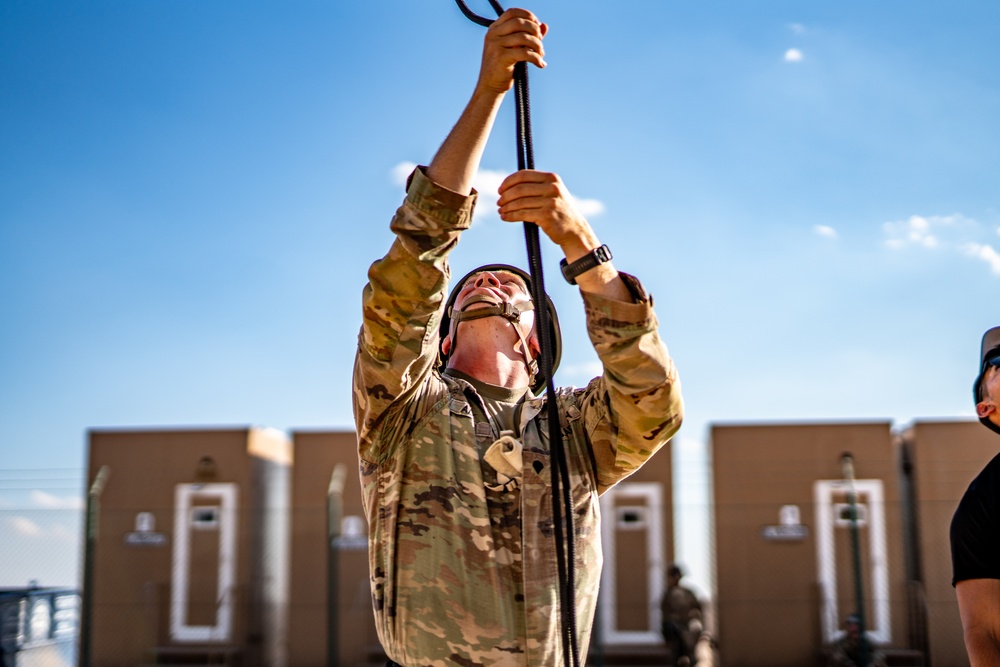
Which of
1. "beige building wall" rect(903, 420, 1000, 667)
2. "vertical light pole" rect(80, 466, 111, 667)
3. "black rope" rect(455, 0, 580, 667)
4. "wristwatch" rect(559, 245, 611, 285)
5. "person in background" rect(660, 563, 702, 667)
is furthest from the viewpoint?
"beige building wall" rect(903, 420, 1000, 667)

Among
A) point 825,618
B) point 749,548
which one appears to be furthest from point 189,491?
point 825,618

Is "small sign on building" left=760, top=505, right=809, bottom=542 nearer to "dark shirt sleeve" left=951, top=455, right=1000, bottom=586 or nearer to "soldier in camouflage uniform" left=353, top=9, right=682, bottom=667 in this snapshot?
"dark shirt sleeve" left=951, top=455, right=1000, bottom=586

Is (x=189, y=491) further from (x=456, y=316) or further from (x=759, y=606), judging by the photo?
(x=456, y=316)

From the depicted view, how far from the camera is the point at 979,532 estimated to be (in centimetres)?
313

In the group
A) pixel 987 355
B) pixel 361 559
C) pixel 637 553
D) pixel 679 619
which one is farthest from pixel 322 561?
pixel 987 355

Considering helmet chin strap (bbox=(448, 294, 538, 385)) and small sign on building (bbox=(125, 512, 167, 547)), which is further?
small sign on building (bbox=(125, 512, 167, 547))

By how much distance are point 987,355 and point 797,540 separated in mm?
9572

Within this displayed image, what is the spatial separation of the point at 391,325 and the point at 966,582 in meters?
2.10

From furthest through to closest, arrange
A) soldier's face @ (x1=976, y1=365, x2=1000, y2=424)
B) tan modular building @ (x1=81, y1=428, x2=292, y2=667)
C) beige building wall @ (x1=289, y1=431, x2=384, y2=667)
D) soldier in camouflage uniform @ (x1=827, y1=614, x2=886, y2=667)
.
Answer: tan modular building @ (x1=81, y1=428, x2=292, y2=667) → beige building wall @ (x1=289, y1=431, x2=384, y2=667) → soldier in camouflage uniform @ (x1=827, y1=614, x2=886, y2=667) → soldier's face @ (x1=976, y1=365, x2=1000, y2=424)

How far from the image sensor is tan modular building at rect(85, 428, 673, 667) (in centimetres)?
1253

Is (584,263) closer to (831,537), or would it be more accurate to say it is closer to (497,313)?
(497,313)

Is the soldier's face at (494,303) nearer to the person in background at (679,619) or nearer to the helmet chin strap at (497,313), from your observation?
the helmet chin strap at (497,313)

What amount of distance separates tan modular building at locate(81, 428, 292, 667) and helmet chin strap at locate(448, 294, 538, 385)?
11.1m

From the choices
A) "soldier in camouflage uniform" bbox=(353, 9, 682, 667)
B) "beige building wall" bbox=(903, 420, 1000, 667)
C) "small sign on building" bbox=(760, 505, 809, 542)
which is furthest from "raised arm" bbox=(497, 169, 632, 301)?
"beige building wall" bbox=(903, 420, 1000, 667)
